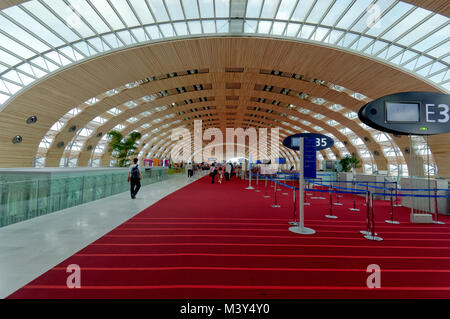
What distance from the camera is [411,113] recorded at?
5961mm

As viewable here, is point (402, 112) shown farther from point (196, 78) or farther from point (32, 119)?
point (32, 119)

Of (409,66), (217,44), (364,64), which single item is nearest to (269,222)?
(217,44)

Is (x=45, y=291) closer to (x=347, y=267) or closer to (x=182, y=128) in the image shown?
(x=347, y=267)

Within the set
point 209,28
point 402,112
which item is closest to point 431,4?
point 402,112

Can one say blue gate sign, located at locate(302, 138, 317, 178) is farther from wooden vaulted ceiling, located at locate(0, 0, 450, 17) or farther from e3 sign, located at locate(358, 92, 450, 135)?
wooden vaulted ceiling, located at locate(0, 0, 450, 17)

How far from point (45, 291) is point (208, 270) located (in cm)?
197

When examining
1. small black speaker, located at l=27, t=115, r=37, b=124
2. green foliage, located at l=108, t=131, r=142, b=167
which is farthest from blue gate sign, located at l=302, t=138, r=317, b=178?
small black speaker, located at l=27, t=115, r=37, b=124

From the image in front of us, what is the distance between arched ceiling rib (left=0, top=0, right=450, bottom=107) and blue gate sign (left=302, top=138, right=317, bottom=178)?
12606 mm

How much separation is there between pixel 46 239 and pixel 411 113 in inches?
365

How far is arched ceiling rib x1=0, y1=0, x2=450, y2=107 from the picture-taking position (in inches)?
509

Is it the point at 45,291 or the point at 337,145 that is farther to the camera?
the point at 337,145

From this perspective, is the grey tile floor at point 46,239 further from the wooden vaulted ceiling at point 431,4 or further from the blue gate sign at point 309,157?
the wooden vaulted ceiling at point 431,4

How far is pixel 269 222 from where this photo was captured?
5832mm

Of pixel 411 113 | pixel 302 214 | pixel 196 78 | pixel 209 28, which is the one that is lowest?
pixel 302 214
